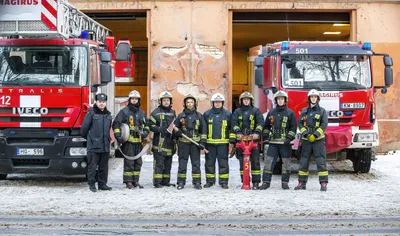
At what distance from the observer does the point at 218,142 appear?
44.1ft

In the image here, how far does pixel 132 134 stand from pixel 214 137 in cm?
149

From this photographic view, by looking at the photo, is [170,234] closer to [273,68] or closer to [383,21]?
[273,68]

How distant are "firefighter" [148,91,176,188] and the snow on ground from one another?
0.38 meters

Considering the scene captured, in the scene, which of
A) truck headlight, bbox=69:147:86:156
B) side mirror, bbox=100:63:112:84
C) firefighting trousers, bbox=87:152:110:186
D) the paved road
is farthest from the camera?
side mirror, bbox=100:63:112:84

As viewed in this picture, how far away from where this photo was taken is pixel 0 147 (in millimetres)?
13266

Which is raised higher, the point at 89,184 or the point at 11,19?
the point at 11,19

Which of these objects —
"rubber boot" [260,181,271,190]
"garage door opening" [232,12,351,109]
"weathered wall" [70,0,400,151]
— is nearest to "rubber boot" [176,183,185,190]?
"rubber boot" [260,181,271,190]

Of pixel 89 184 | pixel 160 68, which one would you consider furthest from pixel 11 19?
pixel 160 68

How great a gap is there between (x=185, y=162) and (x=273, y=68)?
322 centimetres

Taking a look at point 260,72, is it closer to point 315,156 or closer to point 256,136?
point 256,136

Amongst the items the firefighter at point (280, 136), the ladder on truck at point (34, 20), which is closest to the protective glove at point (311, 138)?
the firefighter at point (280, 136)

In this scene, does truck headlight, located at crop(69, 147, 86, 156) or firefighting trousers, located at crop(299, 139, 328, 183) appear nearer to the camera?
firefighting trousers, located at crop(299, 139, 328, 183)

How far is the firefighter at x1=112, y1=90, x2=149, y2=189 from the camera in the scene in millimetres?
13305

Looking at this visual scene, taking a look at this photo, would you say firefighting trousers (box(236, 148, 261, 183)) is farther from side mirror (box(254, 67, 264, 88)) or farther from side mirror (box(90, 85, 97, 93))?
side mirror (box(90, 85, 97, 93))
